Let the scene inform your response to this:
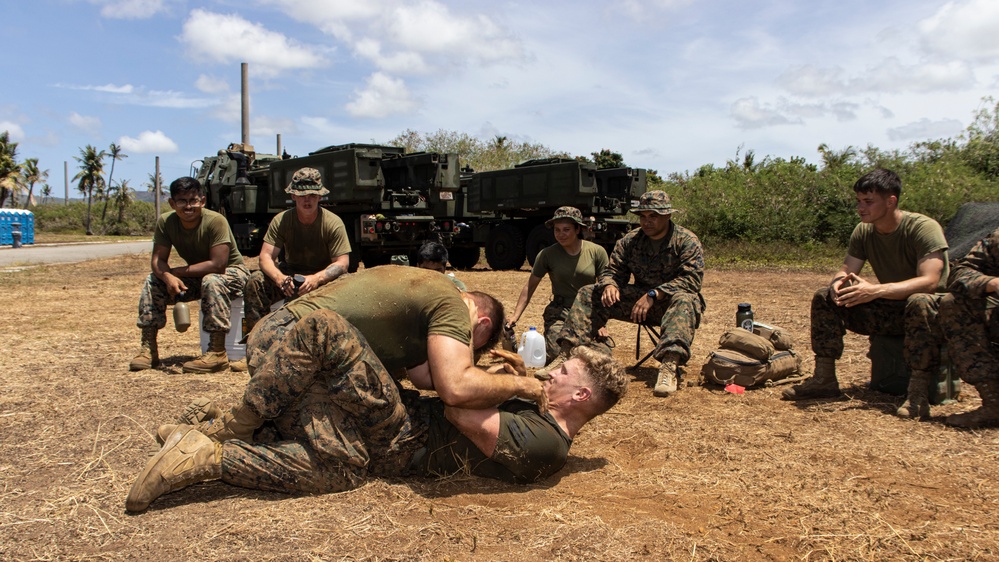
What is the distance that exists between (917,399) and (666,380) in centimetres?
150

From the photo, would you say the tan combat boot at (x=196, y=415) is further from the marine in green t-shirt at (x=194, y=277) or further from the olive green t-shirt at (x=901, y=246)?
the olive green t-shirt at (x=901, y=246)

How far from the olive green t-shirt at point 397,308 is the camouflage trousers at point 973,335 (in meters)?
2.94

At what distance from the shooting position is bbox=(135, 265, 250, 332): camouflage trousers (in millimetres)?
5938

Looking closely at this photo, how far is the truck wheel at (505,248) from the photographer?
17.9 meters

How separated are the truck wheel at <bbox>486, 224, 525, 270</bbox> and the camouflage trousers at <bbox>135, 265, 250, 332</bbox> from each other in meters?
11.9

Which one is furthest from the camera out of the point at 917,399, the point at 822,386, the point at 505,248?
the point at 505,248

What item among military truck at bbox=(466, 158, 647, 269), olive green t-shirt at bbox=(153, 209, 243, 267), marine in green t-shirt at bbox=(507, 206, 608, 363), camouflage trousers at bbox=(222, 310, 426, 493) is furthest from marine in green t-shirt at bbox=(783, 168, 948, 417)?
military truck at bbox=(466, 158, 647, 269)

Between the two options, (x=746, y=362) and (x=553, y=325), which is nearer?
(x=746, y=362)

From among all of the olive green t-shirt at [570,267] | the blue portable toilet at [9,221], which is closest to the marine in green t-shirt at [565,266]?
the olive green t-shirt at [570,267]

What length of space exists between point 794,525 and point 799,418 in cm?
176

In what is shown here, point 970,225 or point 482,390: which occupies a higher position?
point 970,225

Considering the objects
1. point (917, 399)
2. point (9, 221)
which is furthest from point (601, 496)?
point (9, 221)

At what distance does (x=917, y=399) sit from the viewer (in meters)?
4.49

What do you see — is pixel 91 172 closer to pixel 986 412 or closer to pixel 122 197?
pixel 122 197
